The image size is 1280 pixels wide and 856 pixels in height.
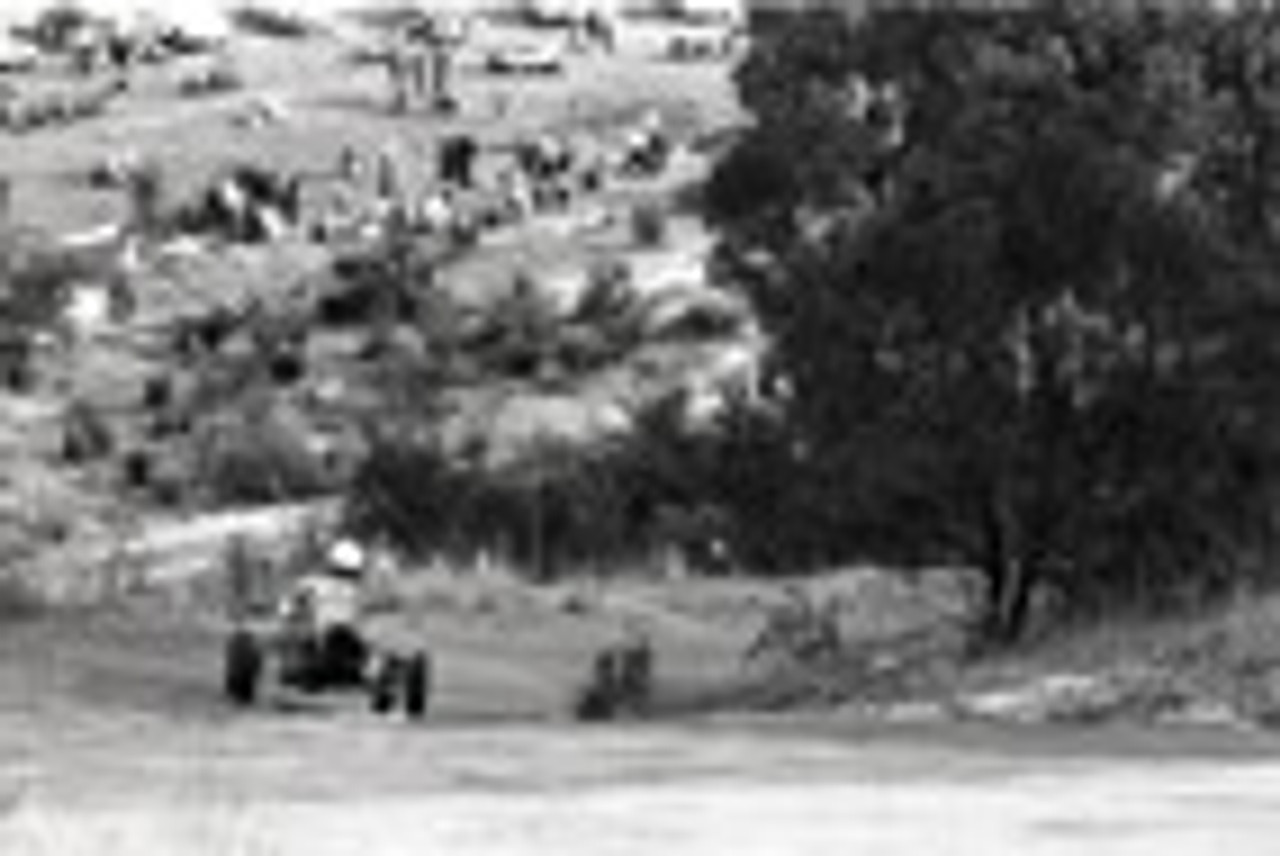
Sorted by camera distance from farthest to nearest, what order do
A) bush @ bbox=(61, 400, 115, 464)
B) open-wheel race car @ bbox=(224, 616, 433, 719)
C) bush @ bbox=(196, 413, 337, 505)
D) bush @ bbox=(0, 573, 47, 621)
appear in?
1. bush @ bbox=(61, 400, 115, 464)
2. bush @ bbox=(196, 413, 337, 505)
3. bush @ bbox=(0, 573, 47, 621)
4. open-wheel race car @ bbox=(224, 616, 433, 719)

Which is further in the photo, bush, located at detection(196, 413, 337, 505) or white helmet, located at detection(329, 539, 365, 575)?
bush, located at detection(196, 413, 337, 505)

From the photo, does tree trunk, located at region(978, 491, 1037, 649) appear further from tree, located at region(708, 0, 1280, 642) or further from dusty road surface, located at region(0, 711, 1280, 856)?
dusty road surface, located at region(0, 711, 1280, 856)

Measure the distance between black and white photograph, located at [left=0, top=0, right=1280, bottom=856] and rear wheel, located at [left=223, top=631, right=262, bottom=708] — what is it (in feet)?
0.12

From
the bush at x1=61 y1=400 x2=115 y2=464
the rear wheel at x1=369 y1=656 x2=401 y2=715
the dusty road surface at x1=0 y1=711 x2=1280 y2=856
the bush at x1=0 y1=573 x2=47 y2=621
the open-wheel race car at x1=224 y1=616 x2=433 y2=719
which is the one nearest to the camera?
the dusty road surface at x1=0 y1=711 x2=1280 y2=856

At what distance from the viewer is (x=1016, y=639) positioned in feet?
115

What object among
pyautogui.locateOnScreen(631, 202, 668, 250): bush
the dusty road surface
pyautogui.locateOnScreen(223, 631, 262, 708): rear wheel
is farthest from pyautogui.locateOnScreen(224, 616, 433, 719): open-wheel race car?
pyautogui.locateOnScreen(631, 202, 668, 250): bush

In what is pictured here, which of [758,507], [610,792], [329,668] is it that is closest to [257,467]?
[758,507]

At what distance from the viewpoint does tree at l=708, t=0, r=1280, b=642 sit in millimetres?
34938

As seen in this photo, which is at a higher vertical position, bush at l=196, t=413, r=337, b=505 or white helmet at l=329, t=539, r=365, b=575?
bush at l=196, t=413, r=337, b=505

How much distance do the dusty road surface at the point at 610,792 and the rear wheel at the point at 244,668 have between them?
306 cm

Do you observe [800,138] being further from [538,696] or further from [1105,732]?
[1105,732]

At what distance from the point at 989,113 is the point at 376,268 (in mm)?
33995

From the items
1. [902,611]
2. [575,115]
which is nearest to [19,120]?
[575,115]

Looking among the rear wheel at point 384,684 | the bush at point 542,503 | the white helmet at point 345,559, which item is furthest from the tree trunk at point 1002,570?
the bush at point 542,503
